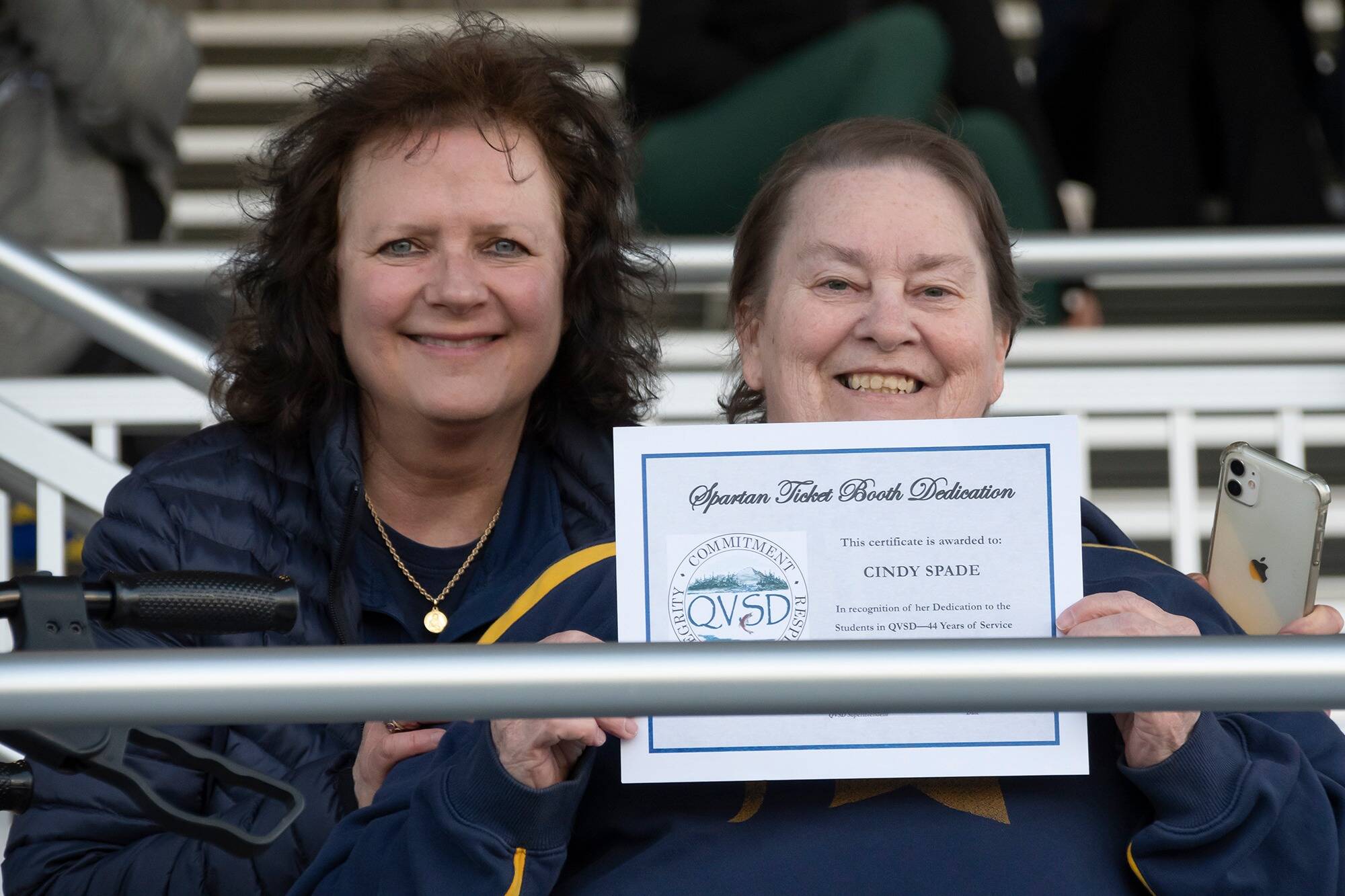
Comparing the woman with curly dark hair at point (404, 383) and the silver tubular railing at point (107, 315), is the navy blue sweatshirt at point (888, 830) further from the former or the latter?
the silver tubular railing at point (107, 315)

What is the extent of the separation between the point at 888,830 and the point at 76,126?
106 inches

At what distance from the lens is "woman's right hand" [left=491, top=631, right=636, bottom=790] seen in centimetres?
155

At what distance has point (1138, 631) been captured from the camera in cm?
158

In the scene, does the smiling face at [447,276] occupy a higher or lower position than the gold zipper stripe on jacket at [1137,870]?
higher

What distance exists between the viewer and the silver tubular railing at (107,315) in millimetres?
3129

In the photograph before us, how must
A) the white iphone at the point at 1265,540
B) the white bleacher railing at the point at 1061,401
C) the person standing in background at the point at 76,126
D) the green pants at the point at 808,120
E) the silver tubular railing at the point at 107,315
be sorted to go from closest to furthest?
1. the white iphone at the point at 1265,540
2. the silver tubular railing at the point at 107,315
3. the white bleacher railing at the point at 1061,401
4. the person standing in background at the point at 76,126
5. the green pants at the point at 808,120

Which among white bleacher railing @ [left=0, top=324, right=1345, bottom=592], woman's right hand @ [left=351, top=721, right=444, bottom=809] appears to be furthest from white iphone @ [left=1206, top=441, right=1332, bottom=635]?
white bleacher railing @ [left=0, top=324, right=1345, bottom=592]

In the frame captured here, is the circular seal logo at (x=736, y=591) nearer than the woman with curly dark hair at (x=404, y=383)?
Yes

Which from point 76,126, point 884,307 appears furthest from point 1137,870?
point 76,126

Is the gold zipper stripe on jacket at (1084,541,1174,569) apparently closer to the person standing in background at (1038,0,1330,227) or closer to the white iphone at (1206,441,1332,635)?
the white iphone at (1206,441,1332,635)

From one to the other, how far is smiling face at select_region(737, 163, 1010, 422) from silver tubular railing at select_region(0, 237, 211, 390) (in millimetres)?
1482

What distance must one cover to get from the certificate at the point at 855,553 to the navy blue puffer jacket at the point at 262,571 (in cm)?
29

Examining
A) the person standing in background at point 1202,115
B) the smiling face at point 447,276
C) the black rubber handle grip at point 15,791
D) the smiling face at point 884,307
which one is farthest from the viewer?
the person standing in background at point 1202,115

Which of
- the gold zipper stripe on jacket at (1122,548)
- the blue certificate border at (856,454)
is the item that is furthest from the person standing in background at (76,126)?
the gold zipper stripe on jacket at (1122,548)
